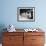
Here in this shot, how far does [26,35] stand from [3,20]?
39.9 inches

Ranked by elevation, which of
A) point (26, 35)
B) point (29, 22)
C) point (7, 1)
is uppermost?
point (7, 1)

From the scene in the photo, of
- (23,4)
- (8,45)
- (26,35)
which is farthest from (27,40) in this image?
(23,4)

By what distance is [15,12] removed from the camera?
14.2ft

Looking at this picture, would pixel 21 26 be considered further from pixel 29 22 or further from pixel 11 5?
pixel 11 5

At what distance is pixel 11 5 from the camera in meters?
4.31

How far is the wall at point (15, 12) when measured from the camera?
4.31 m

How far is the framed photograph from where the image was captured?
4309 millimetres

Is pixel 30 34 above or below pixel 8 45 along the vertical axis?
above

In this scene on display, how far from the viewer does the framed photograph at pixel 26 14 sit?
14.1 ft

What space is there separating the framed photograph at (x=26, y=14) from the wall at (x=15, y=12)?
0.10 metres

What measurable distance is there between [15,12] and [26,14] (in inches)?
14.5

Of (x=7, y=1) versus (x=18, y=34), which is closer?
(x=18, y=34)

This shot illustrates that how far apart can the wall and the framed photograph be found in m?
0.10

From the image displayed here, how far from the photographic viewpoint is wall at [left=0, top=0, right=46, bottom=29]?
170 inches
